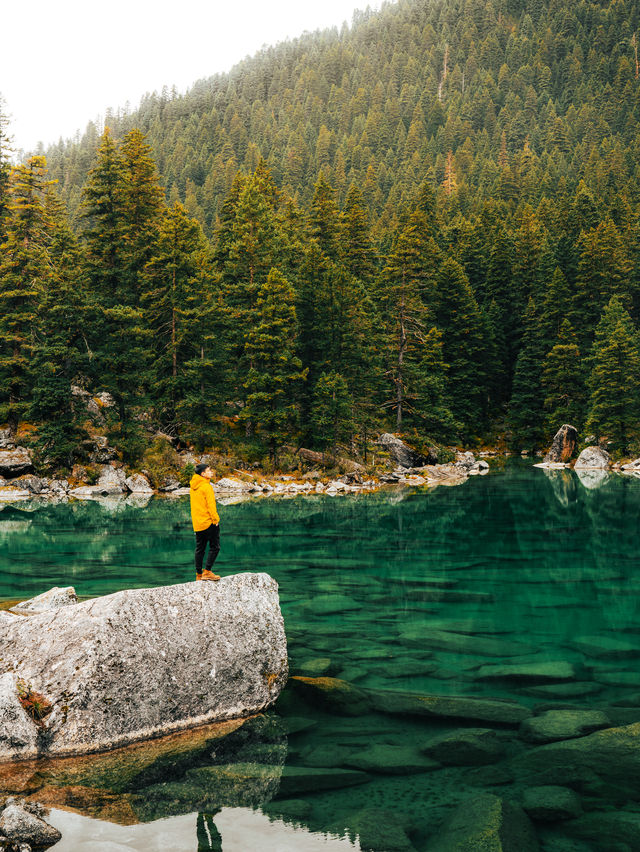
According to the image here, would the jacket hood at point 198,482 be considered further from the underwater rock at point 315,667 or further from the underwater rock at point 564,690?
the underwater rock at point 564,690

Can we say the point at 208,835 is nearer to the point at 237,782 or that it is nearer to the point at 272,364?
the point at 237,782

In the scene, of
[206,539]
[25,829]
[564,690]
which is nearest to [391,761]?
[564,690]

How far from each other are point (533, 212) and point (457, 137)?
64.8m

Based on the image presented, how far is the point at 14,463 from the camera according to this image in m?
39.4

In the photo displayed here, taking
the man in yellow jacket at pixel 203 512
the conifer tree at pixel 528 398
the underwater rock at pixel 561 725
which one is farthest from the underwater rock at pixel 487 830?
the conifer tree at pixel 528 398

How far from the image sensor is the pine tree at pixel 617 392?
54.3 meters

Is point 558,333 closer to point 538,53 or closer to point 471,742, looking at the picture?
point 471,742

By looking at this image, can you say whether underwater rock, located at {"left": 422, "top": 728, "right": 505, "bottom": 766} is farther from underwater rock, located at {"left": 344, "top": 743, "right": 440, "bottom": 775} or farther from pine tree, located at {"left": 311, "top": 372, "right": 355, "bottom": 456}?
pine tree, located at {"left": 311, "top": 372, "right": 355, "bottom": 456}

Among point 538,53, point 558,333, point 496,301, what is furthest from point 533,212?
point 538,53

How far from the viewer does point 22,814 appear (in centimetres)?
519

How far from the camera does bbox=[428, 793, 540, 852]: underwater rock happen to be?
506 cm

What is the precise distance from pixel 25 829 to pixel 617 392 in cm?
5711

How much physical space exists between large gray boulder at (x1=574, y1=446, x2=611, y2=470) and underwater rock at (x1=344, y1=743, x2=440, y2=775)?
51497 mm

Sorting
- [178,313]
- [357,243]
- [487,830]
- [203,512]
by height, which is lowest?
[487,830]
